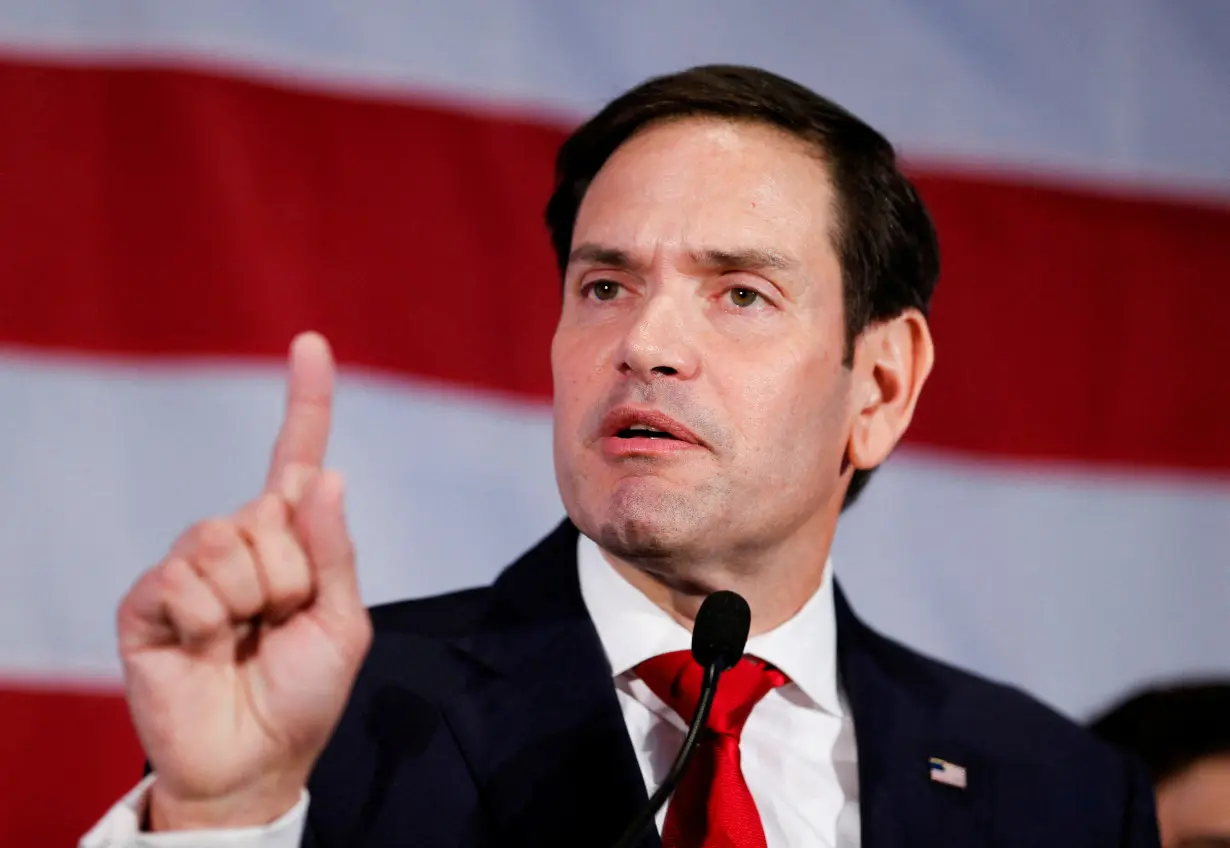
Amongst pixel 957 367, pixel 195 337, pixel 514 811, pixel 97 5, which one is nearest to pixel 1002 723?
pixel 514 811

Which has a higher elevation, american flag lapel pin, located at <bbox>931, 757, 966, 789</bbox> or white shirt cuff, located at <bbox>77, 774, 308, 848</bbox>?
american flag lapel pin, located at <bbox>931, 757, 966, 789</bbox>

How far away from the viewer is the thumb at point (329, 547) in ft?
3.44

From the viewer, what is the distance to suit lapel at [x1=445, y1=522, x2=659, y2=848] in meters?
1.32

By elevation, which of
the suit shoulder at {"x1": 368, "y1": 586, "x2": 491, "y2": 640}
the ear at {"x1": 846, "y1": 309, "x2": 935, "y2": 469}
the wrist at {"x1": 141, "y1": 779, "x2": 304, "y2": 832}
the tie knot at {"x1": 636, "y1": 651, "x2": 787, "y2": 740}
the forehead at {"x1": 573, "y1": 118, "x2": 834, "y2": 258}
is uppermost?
the forehead at {"x1": 573, "y1": 118, "x2": 834, "y2": 258}

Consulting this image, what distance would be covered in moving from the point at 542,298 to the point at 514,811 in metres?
1.00

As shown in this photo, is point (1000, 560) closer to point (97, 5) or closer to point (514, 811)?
point (514, 811)

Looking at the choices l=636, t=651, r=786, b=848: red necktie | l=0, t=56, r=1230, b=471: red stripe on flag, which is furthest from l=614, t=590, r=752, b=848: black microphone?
l=0, t=56, r=1230, b=471: red stripe on flag

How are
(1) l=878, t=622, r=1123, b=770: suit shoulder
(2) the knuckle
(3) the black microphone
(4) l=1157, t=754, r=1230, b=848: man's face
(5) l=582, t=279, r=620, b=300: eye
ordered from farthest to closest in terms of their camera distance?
1. (4) l=1157, t=754, r=1230, b=848: man's face
2. (1) l=878, t=622, r=1123, b=770: suit shoulder
3. (5) l=582, t=279, r=620, b=300: eye
4. (3) the black microphone
5. (2) the knuckle

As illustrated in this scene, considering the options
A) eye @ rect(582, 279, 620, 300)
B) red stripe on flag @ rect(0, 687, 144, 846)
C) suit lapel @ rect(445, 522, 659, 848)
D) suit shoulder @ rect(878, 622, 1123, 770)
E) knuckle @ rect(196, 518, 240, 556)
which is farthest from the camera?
red stripe on flag @ rect(0, 687, 144, 846)

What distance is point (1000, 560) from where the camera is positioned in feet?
7.79

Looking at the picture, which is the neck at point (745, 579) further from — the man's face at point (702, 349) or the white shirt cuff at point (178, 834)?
the white shirt cuff at point (178, 834)

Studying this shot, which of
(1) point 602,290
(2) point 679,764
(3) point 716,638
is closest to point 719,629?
(3) point 716,638

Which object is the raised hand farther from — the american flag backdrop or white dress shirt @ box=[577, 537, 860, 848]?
the american flag backdrop

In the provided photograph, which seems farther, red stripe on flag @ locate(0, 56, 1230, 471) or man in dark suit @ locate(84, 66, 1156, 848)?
red stripe on flag @ locate(0, 56, 1230, 471)
